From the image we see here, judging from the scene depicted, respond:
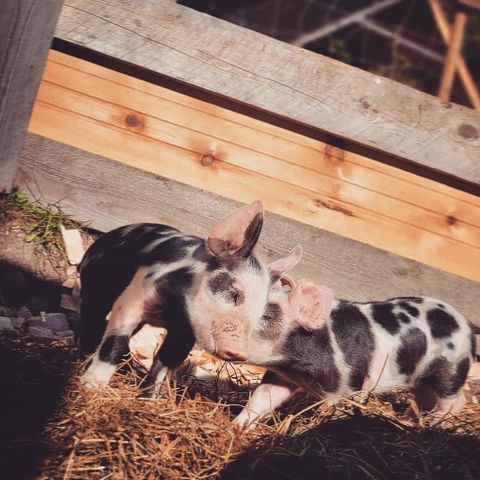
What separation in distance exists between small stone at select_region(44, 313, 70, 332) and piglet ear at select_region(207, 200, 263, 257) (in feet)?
4.59

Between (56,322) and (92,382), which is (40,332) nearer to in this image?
(56,322)

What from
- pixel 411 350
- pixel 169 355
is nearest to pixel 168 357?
pixel 169 355

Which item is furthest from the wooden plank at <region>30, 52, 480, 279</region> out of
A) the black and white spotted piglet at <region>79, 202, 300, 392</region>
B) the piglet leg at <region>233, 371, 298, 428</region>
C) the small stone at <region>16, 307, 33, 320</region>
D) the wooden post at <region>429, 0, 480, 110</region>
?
the wooden post at <region>429, 0, 480, 110</region>

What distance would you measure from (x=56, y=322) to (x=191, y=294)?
1.37 meters

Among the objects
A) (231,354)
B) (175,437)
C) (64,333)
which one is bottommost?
(64,333)

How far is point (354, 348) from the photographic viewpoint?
4609mm

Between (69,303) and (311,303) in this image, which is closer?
(311,303)

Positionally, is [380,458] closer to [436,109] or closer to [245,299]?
[245,299]

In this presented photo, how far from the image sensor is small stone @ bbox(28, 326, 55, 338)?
4.77 metres

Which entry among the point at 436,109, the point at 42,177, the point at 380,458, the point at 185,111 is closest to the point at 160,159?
the point at 185,111

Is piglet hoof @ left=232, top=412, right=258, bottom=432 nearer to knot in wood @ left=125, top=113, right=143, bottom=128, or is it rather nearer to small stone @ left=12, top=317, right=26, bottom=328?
small stone @ left=12, top=317, right=26, bottom=328

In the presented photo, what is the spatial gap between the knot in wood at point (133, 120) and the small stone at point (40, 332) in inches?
52.4

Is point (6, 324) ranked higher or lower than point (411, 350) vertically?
lower

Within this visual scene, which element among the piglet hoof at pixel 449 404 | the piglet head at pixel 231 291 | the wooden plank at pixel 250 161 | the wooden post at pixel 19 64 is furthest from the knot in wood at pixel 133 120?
the piglet hoof at pixel 449 404
